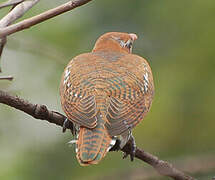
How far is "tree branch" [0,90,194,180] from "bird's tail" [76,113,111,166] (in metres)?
0.22

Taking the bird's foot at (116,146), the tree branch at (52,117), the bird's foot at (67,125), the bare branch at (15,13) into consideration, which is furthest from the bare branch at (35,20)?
Result: the bird's foot at (116,146)

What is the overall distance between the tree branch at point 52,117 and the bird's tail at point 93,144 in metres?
0.22

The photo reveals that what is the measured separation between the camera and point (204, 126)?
6.87 metres

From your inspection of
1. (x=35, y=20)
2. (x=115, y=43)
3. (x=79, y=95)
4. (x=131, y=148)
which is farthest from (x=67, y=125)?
(x=115, y=43)

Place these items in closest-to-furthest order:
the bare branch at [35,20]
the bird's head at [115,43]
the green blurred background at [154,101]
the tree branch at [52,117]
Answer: the bare branch at [35,20] < the tree branch at [52,117] < the bird's head at [115,43] < the green blurred background at [154,101]

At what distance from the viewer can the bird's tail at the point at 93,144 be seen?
3709mm

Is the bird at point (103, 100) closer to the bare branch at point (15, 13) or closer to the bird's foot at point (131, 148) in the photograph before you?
the bird's foot at point (131, 148)

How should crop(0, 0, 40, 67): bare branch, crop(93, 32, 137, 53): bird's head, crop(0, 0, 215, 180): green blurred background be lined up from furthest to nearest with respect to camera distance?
1. crop(0, 0, 215, 180): green blurred background
2. crop(93, 32, 137, 53): bird's head
3. crop(0, 0, 40, 67): bare branch

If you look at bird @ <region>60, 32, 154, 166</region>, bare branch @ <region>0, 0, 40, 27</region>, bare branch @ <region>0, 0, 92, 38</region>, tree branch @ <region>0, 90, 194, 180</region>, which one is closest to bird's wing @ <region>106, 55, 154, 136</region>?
bird @ <region>60, 32, 154, 166</region>

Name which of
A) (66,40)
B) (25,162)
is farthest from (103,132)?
(66,40)

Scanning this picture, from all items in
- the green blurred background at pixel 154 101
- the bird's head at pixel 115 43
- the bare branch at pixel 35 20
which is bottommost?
the green blurred background at pixel 154 101

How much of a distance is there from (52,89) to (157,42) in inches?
81.9

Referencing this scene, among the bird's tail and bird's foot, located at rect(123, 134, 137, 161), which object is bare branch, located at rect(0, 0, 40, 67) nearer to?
the bird's tail

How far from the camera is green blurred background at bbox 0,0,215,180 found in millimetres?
6688
